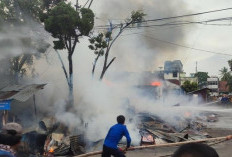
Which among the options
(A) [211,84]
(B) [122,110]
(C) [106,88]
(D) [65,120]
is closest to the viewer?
(D) [65,120]

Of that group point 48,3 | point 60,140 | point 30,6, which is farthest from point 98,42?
point 60,140

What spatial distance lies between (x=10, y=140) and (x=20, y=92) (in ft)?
38.7

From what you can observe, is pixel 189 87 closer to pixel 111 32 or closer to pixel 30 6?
pixel 111 32

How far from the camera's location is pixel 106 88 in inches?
715

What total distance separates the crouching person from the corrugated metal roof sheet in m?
10.4

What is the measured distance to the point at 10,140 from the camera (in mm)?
2881

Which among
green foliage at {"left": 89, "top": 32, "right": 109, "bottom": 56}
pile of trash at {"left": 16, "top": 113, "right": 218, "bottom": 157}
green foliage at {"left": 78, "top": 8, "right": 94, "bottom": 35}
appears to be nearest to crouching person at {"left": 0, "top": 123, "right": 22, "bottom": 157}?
pile of trash at {"left": 16, "top": 113, "right": 218, "bottom": 157}

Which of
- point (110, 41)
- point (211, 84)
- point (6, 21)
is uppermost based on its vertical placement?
point (6, 21)

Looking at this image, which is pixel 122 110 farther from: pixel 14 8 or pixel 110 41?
pixel 14 8

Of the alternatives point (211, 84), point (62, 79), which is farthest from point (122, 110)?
point (211, 84)

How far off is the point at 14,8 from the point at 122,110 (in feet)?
32.5

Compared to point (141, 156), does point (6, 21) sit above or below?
above

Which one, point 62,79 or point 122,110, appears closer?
point 122,110

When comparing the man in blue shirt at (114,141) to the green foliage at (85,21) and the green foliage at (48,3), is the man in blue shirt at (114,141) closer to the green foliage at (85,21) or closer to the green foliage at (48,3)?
the green foliage at (85,21)
